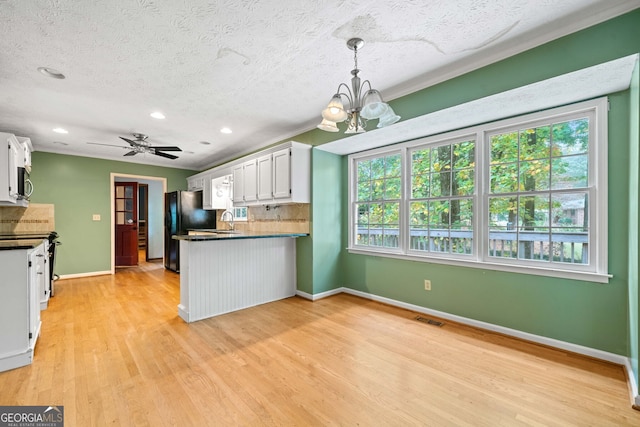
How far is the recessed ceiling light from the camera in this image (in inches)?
97.1

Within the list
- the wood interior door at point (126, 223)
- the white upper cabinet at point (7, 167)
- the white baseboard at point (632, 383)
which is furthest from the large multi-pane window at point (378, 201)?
the wood interior door at point (126, 223)

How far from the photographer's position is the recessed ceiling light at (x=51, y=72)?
2467 millimetres

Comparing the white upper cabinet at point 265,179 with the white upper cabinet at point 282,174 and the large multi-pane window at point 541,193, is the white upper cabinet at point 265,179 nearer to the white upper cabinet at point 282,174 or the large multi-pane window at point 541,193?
the white upper cabinet at point 282,174

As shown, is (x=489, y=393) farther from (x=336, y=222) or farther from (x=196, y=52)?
(x=196, y=52)

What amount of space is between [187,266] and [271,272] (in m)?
1.16

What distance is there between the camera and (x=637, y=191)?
1.87 metres

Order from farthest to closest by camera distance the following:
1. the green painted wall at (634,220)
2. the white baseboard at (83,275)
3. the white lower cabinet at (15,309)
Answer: the white baseboard at (83,275), the white lower cabinet at (15,309), the green painted wall at (634,220)

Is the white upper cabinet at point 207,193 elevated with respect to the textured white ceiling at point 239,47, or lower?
lower

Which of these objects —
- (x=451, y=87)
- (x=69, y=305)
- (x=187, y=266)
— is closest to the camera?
(x=451, y=87)

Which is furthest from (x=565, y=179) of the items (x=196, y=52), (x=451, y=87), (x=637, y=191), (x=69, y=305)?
(x=69, y=305)

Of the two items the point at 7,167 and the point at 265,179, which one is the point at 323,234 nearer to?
the point at 265,179

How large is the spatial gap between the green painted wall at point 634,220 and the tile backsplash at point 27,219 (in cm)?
693

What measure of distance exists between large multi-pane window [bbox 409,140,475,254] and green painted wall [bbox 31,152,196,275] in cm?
603

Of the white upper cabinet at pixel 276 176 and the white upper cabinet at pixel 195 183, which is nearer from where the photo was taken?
the white upper cabinet at pixel 276 176
